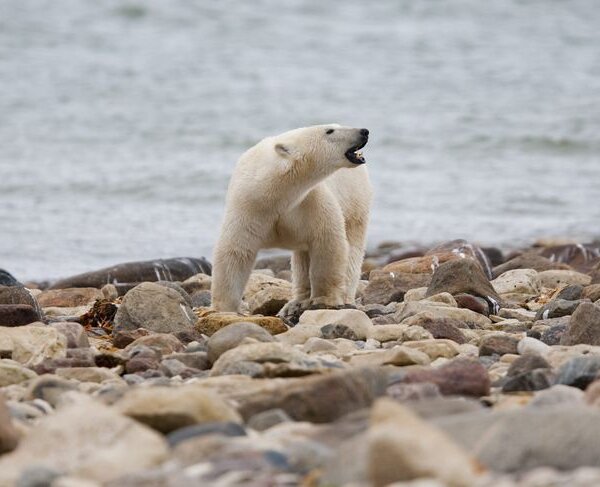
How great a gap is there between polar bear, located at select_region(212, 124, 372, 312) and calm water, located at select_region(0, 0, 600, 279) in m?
4.89

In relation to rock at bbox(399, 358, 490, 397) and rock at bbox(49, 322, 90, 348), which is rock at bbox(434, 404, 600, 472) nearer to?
rock at bbox(399, 358, 490, 397)

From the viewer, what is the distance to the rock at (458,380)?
5.51 m

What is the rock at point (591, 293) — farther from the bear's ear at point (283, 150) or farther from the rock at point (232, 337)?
the rock at point (232, 337)

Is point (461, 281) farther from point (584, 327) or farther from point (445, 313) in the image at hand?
point (584, 327)

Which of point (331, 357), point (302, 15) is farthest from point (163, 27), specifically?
point (331, 357)

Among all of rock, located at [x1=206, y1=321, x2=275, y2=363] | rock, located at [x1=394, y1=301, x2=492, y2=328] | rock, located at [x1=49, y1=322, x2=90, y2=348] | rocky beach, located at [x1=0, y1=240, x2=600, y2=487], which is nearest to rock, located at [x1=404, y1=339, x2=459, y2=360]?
rocky beach, located at [x1=0, y1=240, x2=600, y2=487]

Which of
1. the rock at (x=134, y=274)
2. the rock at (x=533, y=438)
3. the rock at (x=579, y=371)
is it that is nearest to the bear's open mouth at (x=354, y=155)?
the rock at (x=579, y=371)

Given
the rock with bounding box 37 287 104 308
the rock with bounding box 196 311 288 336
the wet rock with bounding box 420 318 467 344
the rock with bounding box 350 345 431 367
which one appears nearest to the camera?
the rock with bounding box 350 345 431 367

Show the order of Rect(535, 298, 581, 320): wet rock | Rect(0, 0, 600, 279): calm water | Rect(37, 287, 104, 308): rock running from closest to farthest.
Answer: Rect(535, 298, 581, 320): wet rock < Rect(37, 287, 104, 308): rock < Rect(0, 0, 600, 279): calm water

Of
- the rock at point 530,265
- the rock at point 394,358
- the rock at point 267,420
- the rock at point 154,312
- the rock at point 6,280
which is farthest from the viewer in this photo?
the rock at point 530,265

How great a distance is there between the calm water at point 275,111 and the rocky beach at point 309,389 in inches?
219

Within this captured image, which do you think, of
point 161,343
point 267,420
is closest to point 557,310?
point 161,343

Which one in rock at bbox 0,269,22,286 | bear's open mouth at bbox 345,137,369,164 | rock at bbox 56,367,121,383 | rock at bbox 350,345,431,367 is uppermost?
bear's open mouth at bbox 345,137,369,164

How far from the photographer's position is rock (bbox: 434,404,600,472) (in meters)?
3.99
